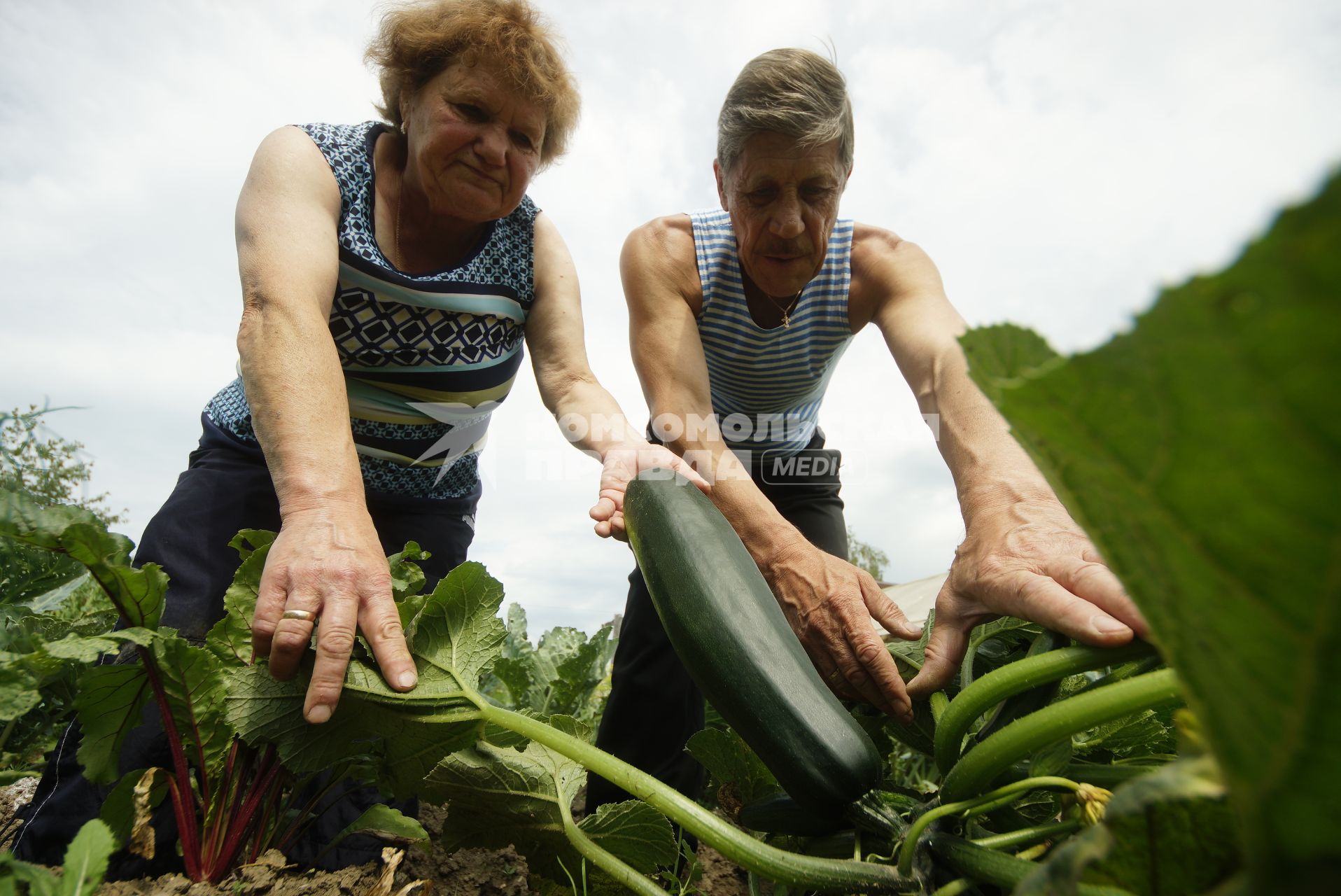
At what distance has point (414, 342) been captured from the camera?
2.63 meters

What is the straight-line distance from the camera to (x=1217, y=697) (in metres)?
0.47

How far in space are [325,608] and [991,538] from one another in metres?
1.28

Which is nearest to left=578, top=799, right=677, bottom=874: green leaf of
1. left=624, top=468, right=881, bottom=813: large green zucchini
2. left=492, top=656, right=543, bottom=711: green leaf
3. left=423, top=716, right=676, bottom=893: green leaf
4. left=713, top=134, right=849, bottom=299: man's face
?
left=423, top=716, right=676, bottom=893: green leaf

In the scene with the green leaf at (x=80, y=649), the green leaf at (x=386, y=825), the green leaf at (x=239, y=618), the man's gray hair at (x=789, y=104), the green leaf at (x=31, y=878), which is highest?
the man's gray hair at (x=789, y=104)

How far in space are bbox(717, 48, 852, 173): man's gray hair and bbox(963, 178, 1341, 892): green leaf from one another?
245cm

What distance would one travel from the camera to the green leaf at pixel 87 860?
3.28ft

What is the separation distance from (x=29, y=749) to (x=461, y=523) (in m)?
1.71

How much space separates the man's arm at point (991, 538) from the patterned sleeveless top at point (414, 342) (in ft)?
4.81

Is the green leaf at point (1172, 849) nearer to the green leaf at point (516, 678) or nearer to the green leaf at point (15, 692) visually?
the green leaf at point (15, 692)

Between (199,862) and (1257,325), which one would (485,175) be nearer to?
(199,862)

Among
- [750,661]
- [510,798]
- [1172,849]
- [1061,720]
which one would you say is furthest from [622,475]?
[1172,849]

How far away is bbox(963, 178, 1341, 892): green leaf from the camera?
0.37 m

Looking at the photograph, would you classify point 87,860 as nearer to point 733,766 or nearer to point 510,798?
point 510,798

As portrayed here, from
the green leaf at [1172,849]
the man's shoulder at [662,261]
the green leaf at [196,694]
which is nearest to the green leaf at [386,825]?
the green leaf at [196,694]
